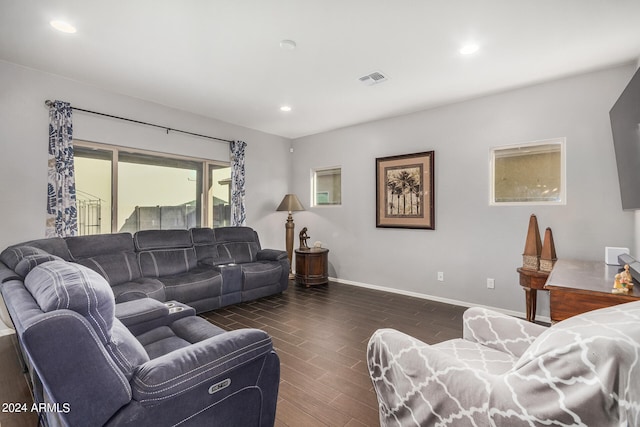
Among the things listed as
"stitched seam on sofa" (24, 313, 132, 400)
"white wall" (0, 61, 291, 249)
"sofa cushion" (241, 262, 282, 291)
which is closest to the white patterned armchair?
"stitched seam on sofa" (24, 313, 132, 400)

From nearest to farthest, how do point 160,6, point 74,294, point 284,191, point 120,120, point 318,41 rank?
point 74,294
point 160,6
point 318,41
point 120,120
point 284,191

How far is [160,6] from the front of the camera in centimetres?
216

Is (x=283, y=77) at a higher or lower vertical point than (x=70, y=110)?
higher

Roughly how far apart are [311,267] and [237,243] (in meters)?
1.26

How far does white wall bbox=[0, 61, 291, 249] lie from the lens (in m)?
3.06

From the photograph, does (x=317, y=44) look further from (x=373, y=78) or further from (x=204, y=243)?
(x=204, y=243)

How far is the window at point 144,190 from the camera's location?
3.66 m

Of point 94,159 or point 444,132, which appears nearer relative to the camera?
point 94,159

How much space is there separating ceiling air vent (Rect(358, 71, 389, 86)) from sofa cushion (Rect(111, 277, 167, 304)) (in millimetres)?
3201

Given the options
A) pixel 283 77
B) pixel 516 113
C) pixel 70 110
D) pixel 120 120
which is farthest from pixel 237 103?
pixel 516 113

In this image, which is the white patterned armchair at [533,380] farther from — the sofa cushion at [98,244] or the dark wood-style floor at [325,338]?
the sofa cushion at [98,244]

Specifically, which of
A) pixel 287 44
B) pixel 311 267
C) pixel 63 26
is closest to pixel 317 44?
pixel 287 44

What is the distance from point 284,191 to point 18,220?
12.6ft

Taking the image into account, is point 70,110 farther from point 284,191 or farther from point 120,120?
point 284,191
